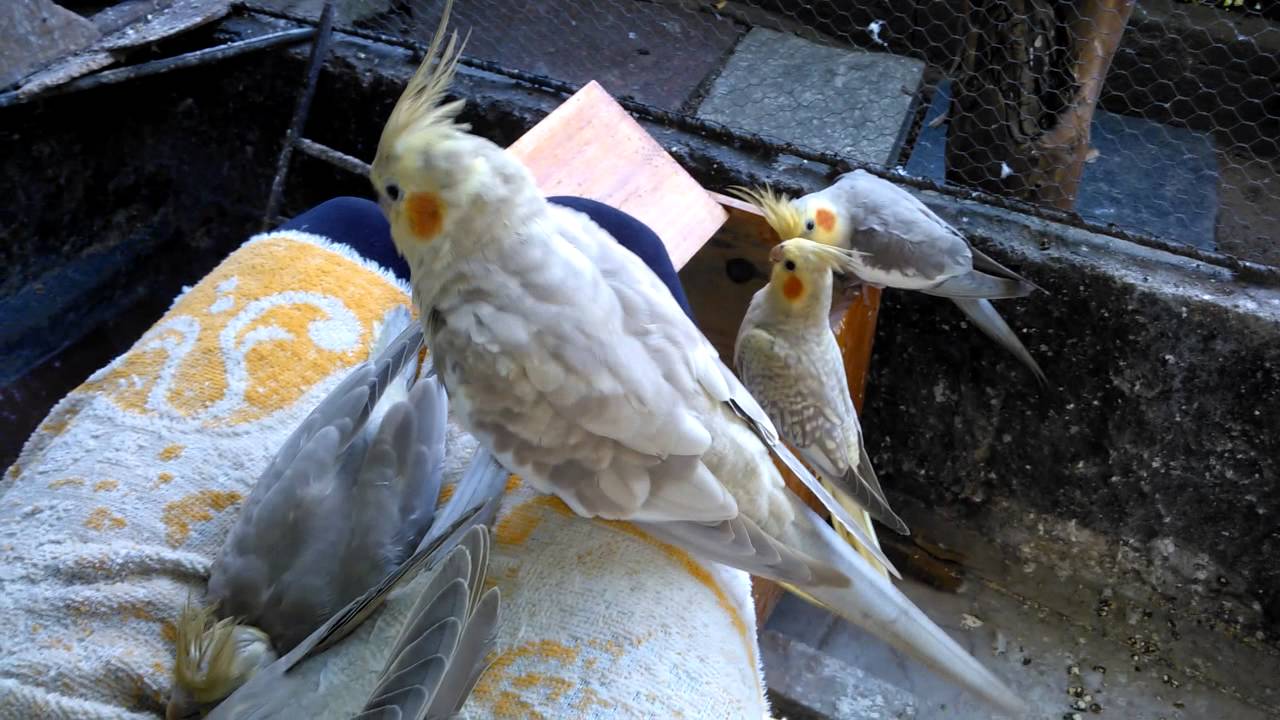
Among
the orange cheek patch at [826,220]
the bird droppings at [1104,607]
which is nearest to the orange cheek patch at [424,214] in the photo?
the orange cheek patch at [826,220]

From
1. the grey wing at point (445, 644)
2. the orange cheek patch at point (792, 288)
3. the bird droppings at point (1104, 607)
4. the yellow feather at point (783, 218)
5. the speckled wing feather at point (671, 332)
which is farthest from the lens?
the bird droppings at point (1104, 607)

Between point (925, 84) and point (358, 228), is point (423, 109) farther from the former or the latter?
point (925, 84)

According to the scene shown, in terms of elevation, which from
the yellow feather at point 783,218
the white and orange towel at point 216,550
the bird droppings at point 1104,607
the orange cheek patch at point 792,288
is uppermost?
the yellow feather at point 783,218

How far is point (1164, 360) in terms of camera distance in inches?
56.5

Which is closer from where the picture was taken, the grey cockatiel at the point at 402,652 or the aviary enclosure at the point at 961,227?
the grey cockatiel at the point at 402,652

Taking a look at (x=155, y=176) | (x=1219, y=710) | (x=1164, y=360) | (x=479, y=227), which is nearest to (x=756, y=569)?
(x=479, y=227)

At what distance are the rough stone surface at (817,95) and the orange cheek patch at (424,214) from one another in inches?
44.0

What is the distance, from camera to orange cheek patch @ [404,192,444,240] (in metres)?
0.89

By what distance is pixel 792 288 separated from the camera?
1192mm

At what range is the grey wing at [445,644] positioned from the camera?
0.73m

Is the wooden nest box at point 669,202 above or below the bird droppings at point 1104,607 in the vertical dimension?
above

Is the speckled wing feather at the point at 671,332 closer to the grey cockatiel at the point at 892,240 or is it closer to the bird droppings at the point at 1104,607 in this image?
the grey cockatiel at the point at 892,240

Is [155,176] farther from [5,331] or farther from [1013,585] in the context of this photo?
[1013,585]

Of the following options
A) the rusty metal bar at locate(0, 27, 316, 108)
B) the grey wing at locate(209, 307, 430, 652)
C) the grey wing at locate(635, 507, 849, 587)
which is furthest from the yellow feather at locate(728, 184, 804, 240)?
the rusty metal bar at locate(0, 27, 316, 108)
